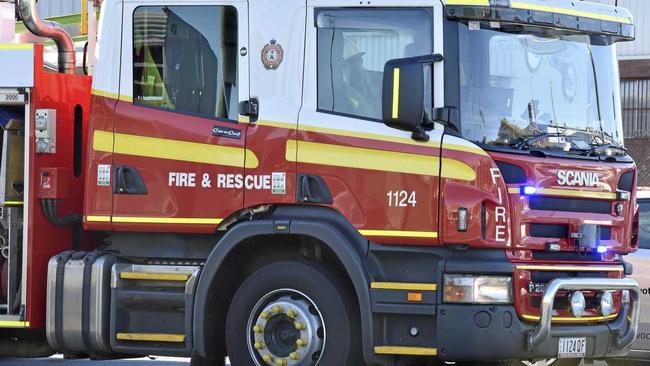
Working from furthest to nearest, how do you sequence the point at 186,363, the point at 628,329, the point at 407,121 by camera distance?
the point at 186,363 < the point at 628,329 < the point at 407,121

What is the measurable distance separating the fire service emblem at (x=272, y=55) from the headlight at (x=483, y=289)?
196 centimetres

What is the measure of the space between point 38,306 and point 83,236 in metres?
0.63

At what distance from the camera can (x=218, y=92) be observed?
8398 mm

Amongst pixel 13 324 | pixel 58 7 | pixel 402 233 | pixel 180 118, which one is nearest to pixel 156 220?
pixel 180 118

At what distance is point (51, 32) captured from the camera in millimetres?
9430

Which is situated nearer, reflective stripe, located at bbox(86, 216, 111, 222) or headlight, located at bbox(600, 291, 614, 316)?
headlight, located at bbox(600, 291, 614, 316)

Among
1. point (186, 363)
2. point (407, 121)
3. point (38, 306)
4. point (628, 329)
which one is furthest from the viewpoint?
point (186, 363)

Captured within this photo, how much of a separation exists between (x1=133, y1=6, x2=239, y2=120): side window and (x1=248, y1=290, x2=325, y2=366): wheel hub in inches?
53.1

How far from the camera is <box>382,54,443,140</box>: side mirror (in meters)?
7.58

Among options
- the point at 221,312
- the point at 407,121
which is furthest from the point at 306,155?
the point at 221,312

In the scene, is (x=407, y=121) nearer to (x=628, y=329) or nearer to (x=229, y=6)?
(x=229, y=6)

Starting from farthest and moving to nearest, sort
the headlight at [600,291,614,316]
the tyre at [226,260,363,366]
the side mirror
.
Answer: the headlight at [600,291,614,316] → the tyre at [226,260,363,366] → the side mirror

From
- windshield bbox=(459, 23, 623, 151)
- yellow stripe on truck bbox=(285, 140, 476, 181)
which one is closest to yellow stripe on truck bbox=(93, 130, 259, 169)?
yellow stripe on truck bbox=(285, 140, 476, 181)

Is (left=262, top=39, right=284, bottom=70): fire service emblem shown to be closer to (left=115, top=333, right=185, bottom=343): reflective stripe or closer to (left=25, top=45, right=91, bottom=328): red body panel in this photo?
(left=25, top=45, right=91, bottom=328): red body panel
